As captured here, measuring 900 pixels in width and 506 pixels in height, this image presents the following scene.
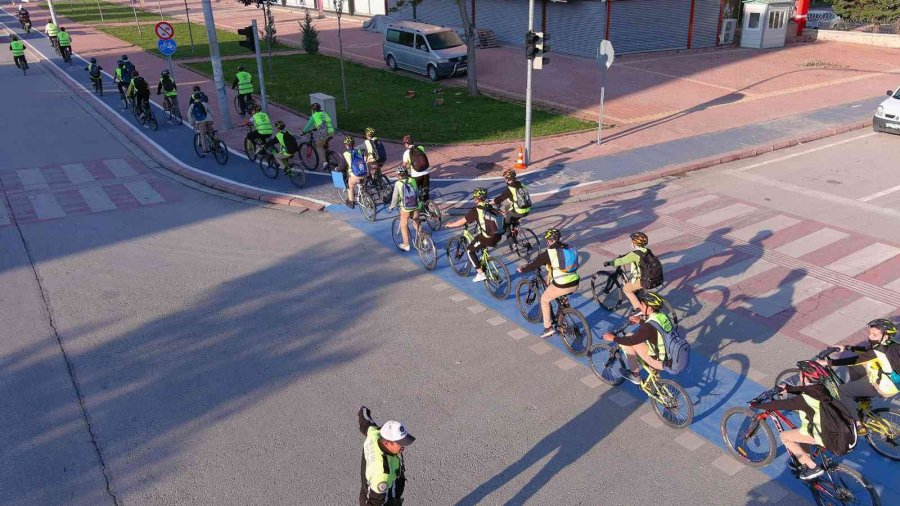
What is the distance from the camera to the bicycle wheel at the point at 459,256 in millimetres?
11023

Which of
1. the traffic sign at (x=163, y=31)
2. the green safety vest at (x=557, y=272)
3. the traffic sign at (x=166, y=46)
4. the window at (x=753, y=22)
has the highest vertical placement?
the traffic sign at (x=163, y=31)

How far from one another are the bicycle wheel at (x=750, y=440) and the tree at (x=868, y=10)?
37550 millimetres

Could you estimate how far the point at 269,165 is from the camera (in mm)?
16031

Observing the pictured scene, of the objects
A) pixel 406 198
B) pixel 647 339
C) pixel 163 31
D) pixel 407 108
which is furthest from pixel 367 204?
pixel 163 31

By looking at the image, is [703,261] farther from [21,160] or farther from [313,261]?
[21,160]

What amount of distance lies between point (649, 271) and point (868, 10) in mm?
36238

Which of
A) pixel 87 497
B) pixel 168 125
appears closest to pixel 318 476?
pixel 87 497

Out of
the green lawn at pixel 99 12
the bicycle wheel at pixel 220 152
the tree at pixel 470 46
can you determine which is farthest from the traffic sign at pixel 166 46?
the green lawn at pixel 99 12

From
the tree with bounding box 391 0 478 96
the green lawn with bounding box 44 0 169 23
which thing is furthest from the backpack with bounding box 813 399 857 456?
the green lawn with bounding box 44 0 169 23

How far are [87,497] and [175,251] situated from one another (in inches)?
253

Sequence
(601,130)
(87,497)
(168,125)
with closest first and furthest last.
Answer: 1. (87,497)
2. (601,130)
3. (168,125)

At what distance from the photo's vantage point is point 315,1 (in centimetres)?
5581

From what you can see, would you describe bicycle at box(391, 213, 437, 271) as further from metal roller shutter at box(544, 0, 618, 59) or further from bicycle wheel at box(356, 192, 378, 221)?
metal roller shutter at box(544, 0, 618, 59)

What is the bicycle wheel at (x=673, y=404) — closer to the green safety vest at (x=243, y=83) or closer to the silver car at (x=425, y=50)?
the green safety vest at (x=243, y=83)
